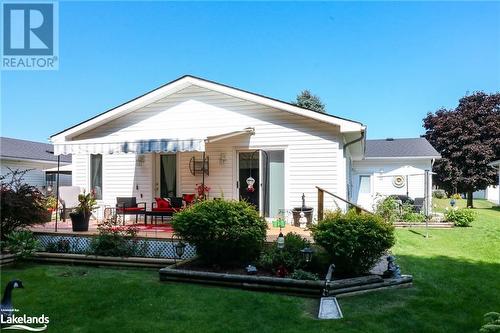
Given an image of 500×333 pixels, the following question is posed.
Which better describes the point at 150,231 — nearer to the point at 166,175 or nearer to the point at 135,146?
the point at 135,146

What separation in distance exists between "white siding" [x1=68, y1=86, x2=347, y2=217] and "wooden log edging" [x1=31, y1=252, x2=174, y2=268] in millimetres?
3733

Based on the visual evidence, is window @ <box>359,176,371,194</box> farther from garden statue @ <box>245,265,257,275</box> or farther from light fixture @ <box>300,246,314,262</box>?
garden statue @ <box>245,265,257,275</box>

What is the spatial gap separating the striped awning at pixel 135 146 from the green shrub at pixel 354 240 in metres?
4.45

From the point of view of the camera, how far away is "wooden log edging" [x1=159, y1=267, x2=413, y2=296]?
6.10 m

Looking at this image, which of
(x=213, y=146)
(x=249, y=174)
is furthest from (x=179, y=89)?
(x=249, y=174)

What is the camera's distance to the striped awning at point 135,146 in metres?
10.0

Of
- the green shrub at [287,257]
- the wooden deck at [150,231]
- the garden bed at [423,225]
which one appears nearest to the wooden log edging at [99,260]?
the wooden deck at [150,231]

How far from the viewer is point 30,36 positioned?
9.23 m

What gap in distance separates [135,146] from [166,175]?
8.83 feet

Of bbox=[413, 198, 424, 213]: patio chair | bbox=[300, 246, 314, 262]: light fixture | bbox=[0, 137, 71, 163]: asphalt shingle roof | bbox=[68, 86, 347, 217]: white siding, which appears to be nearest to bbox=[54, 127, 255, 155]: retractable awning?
bbox=[68, 86, 347, 217]: white siding

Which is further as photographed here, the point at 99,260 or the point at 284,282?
the point at 99,260

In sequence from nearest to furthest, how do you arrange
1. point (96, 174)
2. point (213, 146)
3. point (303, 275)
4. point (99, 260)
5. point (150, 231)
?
point (303, 275), point (99, 260), point (150, 231), point (213, 146), point (96, 174)

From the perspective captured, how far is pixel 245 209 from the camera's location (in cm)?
732

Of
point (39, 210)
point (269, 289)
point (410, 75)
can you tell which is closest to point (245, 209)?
point (269, 289)
